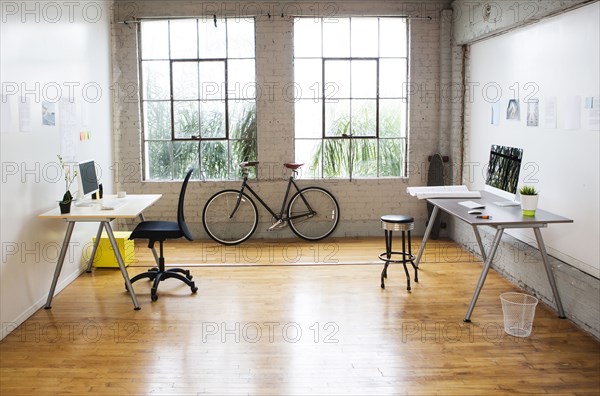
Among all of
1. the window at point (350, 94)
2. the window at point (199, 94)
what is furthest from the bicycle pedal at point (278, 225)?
the window at point (199, 94)

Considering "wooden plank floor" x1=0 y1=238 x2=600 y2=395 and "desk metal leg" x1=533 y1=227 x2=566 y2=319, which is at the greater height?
"desk metal leg" x1=533 y1=227 x2=566 y2=319

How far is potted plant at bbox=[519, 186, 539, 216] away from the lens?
4.52m

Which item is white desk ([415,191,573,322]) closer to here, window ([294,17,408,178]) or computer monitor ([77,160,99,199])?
window ([294,17,408,178])

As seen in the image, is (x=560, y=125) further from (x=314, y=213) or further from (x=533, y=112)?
(x=314, y=213)

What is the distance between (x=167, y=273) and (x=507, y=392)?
9.76 ft

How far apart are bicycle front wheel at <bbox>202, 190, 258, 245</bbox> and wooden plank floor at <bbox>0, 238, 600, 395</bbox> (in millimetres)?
1472

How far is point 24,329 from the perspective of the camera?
4.46 metres

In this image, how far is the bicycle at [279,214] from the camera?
732cm

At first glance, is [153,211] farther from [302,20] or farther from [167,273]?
[302,20]

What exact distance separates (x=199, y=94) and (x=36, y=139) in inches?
105

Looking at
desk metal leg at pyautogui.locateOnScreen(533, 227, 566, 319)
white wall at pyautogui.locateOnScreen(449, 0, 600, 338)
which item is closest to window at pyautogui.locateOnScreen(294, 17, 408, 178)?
white wall at pyautogui.locateOnScreen(449, 0, 600, 338)

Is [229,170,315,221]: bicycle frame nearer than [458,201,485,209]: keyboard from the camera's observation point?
No

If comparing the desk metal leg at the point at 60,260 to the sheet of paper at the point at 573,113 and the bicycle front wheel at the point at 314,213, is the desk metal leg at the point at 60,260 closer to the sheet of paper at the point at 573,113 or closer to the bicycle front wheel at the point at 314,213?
the bicycle front wheel at the point at 314,213

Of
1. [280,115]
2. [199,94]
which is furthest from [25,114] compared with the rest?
[280,115]
